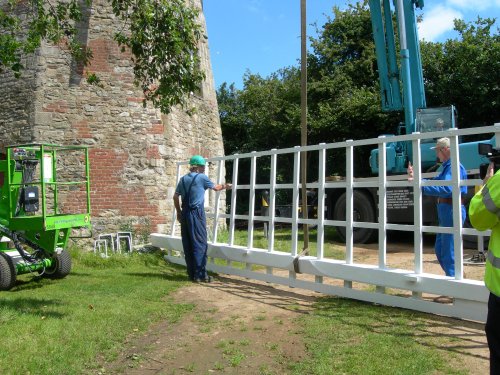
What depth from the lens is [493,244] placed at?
2.79 meters

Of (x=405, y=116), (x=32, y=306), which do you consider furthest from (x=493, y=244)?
(x=405, y=116)

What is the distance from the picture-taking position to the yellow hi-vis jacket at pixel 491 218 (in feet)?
8.85

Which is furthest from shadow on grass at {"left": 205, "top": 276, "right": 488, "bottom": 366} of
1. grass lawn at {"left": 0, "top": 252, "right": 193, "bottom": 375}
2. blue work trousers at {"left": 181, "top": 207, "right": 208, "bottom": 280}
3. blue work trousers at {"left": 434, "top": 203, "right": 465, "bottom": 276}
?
grass lawn at {"left": 0, "top": 252, "right": 193, "bottom": 375}

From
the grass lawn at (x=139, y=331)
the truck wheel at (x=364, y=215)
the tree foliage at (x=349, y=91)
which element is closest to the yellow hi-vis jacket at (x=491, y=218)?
the grass lawn at (x=139, y=331)

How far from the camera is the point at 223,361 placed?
428 centimetres

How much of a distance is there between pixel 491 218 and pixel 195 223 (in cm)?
537

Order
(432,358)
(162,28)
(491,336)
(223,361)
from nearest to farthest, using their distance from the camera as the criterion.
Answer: (491,336)
(432,358)
(223,361)
(162,28)

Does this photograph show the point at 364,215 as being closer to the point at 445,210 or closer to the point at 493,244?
the point at 445,210

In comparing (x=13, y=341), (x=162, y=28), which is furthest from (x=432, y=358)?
(x=162, y=28)

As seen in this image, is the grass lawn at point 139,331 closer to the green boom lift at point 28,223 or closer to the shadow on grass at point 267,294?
the shadow on grass at point 267,294

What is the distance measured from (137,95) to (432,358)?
9831 mm

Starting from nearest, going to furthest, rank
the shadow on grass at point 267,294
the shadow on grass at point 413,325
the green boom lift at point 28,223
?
1. the shadow on grass at point 413,325
2. the shadow on grass at point 267,294
3. the green boom lift at point 28,223

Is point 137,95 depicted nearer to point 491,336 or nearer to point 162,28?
point 162,28

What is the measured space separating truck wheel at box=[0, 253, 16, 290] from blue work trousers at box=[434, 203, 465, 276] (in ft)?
19.2
